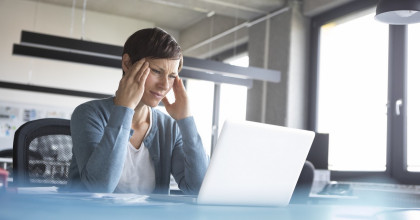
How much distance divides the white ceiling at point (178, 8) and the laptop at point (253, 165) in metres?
4.99

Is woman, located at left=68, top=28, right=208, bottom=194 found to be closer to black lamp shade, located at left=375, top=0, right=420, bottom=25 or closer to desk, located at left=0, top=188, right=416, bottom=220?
desk, located at left=0, top=188, right=416, bottom=220

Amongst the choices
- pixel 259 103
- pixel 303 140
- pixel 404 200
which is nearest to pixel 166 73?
pixel 303 140

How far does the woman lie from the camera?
155 cm

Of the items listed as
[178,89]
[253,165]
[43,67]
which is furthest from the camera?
[43,67]

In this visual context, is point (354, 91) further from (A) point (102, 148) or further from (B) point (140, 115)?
(A) point (102, 148)

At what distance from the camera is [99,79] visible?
7.46m

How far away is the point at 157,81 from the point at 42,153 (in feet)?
1.45

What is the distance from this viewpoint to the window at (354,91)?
16.1 feet

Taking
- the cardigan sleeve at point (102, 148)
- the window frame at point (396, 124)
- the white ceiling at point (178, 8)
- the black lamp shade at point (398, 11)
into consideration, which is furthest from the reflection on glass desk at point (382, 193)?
the white ceiling at point (178, 8)

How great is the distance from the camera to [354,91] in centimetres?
526

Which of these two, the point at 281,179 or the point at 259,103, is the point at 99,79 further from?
the point at 281,179

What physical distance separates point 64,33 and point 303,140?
21.2 ft

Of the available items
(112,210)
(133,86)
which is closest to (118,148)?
(133,86)

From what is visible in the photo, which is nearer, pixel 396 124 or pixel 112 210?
pixel 112 210
